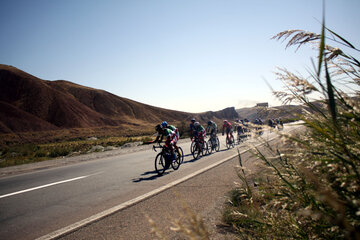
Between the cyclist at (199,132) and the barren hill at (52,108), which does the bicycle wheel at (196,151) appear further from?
the barren hill at (52,108)

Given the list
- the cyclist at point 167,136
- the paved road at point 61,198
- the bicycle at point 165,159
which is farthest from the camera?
the cyclist at point 167,136

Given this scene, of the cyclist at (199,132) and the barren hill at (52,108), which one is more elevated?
the barren hill at (52,108)

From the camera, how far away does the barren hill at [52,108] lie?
197ft

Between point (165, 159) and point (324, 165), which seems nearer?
point (324, 165)

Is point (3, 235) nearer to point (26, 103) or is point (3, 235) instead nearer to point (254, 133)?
point (254, 133)

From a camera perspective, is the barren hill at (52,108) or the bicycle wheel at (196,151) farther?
the barren hill at (52,108)

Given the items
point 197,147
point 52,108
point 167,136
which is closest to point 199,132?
point 197,147

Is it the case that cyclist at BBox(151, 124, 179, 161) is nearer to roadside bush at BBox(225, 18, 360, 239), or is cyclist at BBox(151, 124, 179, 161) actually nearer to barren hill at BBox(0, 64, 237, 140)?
roadside bush at BBox(225, 18, 360, 239)

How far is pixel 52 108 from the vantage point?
6981 centimetres

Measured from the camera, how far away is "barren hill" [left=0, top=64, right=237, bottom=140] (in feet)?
197

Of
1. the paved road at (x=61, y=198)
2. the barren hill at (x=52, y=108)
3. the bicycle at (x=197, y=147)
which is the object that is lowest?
the paved road at (x=61, y=198)

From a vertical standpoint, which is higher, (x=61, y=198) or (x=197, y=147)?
(x=197, y=147)

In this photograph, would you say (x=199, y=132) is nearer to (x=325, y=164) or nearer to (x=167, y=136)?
(x=167, y=136)

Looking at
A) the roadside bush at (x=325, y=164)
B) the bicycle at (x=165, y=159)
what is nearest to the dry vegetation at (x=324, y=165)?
the roadside bush at (x=325, y=164)
